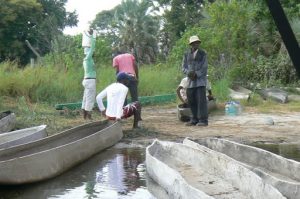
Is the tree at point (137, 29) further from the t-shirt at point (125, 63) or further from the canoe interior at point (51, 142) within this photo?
the canoe interior at point (51, 142)

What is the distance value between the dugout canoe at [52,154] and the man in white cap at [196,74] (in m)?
2.30

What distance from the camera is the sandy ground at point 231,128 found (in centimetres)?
997

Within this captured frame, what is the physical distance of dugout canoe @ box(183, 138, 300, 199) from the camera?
476 centimetres

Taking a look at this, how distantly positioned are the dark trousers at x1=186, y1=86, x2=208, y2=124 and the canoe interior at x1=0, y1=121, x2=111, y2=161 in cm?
233

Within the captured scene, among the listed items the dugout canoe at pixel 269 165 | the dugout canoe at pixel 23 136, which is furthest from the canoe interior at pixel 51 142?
the dugout canoe at pixel 269 165

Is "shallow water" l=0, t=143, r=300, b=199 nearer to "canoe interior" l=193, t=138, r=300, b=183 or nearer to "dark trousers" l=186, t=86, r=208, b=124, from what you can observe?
"canoe interior" l=193, t=138, r=300, b=183

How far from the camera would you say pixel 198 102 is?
11.0 m

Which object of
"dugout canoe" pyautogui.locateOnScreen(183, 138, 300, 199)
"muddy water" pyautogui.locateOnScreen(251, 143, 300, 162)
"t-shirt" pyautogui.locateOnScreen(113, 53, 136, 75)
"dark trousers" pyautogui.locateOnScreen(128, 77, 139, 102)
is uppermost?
"t-shirt" pyautogui.locateOnScreen(113, 53, 136, 75)

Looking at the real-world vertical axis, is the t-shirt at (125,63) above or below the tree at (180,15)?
below

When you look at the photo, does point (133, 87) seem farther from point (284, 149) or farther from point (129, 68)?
point (284, 149)

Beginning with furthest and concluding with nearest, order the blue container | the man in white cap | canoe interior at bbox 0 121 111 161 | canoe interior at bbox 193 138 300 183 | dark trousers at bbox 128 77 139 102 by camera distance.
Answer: the blue container → dark trousers at bbox 128 77 139 102 → the man in white cap → canoe interior at bbox 0 121 111 161 → canoe interior at bbox 193 138 300 183

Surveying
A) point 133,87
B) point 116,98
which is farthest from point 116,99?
point 133,87

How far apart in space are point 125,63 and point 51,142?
3.63 meters

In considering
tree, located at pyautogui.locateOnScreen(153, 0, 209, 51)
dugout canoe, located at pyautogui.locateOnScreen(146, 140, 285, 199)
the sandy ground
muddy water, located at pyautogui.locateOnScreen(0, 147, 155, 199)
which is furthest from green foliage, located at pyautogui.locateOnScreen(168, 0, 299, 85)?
tree, located at pyautogui.locateOnScreen(153, 0, 209, 51)
